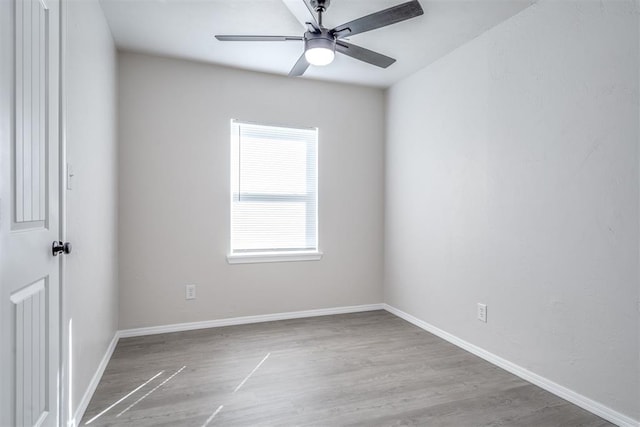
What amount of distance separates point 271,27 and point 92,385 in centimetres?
266

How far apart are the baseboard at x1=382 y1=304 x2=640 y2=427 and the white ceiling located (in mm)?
2427

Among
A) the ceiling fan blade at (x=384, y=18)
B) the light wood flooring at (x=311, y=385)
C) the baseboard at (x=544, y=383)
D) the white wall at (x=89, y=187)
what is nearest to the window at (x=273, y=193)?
the light wood flooring at (x=311, y=385)

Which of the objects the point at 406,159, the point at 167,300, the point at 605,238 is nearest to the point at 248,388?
the point at 167,300

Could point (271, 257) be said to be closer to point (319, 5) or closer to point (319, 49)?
point (319, 49)

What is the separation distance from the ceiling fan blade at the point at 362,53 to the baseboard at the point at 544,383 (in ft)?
7.41

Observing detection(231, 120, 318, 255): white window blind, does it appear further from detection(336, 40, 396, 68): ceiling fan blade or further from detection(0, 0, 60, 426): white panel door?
detection(0, 0, 60, 426): white panel door

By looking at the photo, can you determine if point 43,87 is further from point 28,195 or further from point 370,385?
point 370,385

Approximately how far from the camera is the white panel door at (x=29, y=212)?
1100mm

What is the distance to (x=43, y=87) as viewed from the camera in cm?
139

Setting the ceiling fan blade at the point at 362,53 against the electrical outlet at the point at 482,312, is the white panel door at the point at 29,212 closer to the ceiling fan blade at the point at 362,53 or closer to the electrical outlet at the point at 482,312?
the ceiling fan blade at the point at 362,53

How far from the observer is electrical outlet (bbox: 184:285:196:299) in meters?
3.34

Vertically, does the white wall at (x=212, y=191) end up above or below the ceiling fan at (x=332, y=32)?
below

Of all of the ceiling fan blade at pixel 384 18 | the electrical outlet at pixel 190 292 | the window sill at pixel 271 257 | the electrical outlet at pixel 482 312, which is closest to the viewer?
the ceiling fan blade at pixel 384 18

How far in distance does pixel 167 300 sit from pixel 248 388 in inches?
56.4
